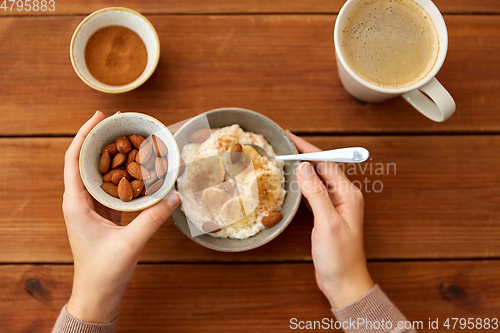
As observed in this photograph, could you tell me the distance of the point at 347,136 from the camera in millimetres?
999

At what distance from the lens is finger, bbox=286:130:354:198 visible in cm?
89

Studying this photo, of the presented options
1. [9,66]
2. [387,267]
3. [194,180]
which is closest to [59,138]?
[9,66]

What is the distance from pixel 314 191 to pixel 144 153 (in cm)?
39

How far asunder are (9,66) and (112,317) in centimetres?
74

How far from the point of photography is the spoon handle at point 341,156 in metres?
0.72

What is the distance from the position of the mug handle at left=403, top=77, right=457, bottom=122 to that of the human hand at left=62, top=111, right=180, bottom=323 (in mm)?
615

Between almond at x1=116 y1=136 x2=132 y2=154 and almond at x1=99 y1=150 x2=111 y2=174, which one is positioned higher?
almond at x1=116 y1=136 x2=132 y2=154

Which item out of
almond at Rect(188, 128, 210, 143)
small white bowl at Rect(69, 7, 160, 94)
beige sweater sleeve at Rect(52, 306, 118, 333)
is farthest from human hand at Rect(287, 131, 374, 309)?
beige sweater sleeve at Rect(52, 306, 118, 333)

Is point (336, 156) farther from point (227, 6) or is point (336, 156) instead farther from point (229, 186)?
point (227, 6)

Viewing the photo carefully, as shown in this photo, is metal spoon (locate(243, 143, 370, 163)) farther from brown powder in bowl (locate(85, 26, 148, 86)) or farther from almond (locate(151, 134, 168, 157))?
brown powder in bowl (locate(85, 26, 148, 86))

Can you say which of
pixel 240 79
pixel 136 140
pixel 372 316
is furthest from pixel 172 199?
pixel 372 316

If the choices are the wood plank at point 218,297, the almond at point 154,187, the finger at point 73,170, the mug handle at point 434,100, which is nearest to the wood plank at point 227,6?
the mug handle at point 434,100

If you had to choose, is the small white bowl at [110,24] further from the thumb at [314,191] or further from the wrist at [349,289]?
the wrist at [349,289]

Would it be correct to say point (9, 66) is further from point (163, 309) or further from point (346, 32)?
point (346, 32)
